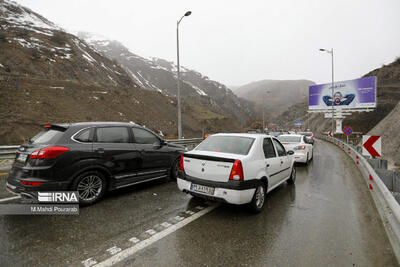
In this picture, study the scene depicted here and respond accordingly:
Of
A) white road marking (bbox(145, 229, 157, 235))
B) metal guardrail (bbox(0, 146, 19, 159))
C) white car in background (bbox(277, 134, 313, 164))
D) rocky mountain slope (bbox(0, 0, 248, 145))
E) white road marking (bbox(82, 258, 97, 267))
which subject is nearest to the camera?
white road marking (bbox(82, 258, 97, 267))

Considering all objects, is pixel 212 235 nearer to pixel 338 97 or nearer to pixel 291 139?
pixel 291 139

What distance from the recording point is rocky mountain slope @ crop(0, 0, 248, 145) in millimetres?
19609

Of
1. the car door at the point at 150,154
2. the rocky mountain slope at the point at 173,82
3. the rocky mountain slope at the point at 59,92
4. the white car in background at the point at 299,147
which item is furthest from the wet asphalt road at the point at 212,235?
the rocky mountain slope at the point at 173,82

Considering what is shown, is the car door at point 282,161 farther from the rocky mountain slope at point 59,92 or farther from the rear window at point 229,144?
the rocky mountain slope at point 59,92

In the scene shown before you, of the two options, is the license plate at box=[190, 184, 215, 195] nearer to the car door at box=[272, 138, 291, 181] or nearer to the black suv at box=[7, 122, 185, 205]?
the black suv at box=[7, 122, 185, 205]

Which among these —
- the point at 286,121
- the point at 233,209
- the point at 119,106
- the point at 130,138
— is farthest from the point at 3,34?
the point at 286,121

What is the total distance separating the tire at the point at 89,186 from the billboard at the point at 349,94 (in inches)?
1780

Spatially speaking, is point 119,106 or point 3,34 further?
point 3,34

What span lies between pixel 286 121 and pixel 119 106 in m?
104

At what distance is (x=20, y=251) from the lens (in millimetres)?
2955

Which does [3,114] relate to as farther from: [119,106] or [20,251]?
[20,251]

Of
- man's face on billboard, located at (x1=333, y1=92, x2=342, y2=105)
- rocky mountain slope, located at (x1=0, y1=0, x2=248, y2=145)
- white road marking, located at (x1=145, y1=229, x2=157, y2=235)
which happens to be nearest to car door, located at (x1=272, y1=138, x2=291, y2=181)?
white road marking, located at (x1=145, y1=229, x2=157, y2=235)

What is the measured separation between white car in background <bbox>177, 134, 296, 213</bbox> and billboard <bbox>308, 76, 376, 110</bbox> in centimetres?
4315

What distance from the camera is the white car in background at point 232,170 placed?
397 centimetres
